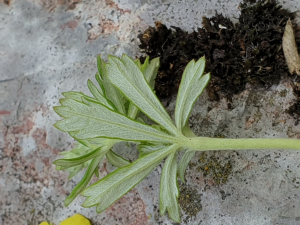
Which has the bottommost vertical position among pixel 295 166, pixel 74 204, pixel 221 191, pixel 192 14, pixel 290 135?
pixel 74 204

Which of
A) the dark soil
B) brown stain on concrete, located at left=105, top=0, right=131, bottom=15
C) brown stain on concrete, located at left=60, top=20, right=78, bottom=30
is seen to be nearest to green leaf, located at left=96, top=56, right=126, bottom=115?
the dark soil

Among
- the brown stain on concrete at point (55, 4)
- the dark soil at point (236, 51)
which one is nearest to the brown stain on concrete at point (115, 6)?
the brown stain on concrete at point (55, 4)

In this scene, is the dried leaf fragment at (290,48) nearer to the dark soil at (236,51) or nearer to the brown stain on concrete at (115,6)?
the dark soil at (236,51)

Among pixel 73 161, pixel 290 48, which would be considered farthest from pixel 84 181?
pixel 290 48

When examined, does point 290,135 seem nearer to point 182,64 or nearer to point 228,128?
point 228,128

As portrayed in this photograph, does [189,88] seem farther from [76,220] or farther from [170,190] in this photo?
[76,220]

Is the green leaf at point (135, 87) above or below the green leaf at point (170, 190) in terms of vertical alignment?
above

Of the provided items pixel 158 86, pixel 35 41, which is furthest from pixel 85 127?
pixel 35 41

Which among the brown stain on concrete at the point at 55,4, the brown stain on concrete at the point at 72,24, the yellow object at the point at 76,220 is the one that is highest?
the brown stain on concrete at the point at 55,4
